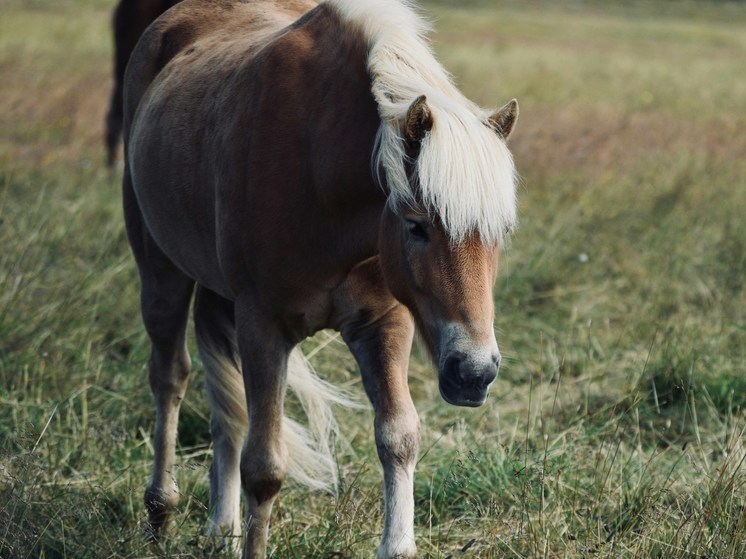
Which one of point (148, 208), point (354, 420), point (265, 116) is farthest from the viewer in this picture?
point (354, 420)

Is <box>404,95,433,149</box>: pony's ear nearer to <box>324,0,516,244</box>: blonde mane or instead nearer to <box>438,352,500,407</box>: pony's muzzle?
<box>324,0,516,244</box>: blonde mane

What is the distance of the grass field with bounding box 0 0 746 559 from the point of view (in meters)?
2.84

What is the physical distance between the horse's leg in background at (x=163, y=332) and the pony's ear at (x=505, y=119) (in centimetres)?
165

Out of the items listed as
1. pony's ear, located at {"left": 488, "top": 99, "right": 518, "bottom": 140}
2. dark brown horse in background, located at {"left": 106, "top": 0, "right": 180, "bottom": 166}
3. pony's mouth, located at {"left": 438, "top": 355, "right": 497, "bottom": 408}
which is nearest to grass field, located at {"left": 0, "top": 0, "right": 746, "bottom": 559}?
pony's ear, located at {"left": 488, "top": 99, "right": 518, "bottom": 140}

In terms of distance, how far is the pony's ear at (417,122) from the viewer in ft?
7.55

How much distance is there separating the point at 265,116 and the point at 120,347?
2.02 m

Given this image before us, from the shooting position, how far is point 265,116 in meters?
2.82

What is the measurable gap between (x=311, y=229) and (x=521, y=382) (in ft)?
7.39

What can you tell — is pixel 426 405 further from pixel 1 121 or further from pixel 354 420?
pixel 1 121

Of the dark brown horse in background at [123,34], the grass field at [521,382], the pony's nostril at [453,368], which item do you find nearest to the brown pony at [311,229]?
the pony's nostril at [453,368]

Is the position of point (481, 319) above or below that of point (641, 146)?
above

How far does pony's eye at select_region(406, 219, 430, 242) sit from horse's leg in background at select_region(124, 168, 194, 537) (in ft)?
4.83

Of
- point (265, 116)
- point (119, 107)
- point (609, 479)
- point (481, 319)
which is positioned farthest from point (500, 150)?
point (119, 107)

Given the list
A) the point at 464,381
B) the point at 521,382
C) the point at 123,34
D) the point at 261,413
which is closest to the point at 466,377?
the point at 464,381
